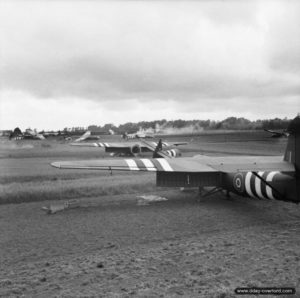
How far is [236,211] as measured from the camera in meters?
10.5

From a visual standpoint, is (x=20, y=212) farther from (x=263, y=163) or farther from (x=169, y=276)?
(x=263, y=163)

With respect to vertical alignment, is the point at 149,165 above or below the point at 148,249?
above

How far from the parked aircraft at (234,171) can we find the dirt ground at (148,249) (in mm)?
838

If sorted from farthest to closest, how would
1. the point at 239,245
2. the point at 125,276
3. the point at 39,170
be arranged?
the point at 39,170
the point at 239,245
the point at 125,276

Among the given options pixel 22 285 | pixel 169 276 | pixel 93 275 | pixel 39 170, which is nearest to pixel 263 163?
pixel 169 276

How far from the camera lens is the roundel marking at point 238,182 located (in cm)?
1054

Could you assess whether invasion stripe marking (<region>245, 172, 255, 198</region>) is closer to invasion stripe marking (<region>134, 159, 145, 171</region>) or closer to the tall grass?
invasion stripe marking (<region>134, 159, 145, 171</region>)

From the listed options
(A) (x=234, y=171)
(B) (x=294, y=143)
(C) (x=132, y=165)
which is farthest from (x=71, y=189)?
(B) (x=294, y=143)

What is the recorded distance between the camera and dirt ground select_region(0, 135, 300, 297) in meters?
5.14

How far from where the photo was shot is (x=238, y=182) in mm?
10703

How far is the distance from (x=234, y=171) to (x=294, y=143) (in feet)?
7.79

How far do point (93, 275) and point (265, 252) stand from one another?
3772 mm

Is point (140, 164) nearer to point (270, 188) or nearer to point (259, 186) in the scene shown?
point (259, 186)

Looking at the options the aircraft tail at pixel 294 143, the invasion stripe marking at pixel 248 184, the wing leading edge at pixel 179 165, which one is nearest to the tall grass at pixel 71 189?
the wing leading edge at pixel 179 165
